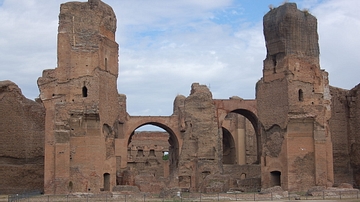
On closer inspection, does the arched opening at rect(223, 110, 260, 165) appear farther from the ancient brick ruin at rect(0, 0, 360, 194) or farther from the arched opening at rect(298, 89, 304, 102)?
the arched opening at rect(298, 89, 304, 102)

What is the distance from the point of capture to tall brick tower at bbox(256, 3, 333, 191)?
1067 inches

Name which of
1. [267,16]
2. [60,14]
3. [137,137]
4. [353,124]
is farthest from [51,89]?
[137,137]

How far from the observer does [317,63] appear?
28.3m

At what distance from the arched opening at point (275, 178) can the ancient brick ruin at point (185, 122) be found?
5 centimetres

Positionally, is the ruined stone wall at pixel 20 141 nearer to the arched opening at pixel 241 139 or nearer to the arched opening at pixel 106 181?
the arched opening at pixel 106 181

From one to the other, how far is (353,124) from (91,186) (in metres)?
15.4

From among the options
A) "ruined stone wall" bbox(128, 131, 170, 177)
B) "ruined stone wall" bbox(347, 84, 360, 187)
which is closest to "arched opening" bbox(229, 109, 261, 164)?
"ruined stone wall" bbox(128, 131, 170, 177)

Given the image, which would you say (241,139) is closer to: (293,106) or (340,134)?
(340,134)

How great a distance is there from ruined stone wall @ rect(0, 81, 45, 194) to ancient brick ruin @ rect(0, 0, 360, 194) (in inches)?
2.0

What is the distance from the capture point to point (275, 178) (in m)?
28.1

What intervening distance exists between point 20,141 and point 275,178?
13127mm

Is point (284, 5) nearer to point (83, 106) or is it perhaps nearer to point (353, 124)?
point (353, 124)

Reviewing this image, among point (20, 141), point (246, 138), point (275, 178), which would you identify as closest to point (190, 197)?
point (275, 178)

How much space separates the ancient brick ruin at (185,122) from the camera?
83.7ft
